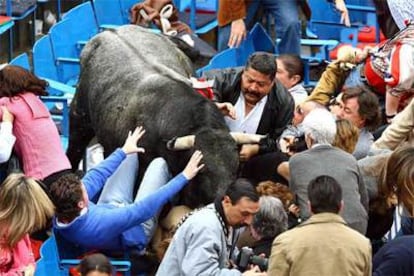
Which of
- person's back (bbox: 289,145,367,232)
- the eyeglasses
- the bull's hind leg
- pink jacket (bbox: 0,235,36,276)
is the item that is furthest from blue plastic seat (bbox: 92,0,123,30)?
pink jacket (bbox: 0,235,36,276)

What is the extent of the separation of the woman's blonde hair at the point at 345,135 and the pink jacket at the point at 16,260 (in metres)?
2.26

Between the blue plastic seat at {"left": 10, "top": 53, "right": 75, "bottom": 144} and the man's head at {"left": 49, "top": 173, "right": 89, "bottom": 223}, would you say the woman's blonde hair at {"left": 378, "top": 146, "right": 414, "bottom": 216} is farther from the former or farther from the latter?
the blue plastic seat at {"left": 10, "top": 53, "right": 75, "bottom": 144}

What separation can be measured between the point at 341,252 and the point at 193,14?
7908mm

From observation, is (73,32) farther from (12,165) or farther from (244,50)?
(12,165)

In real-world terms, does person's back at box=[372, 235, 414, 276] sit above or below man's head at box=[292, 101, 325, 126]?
above

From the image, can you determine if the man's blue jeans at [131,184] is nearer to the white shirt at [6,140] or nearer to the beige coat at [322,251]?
the white shirt at [6,140]

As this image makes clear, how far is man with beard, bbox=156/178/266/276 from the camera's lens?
9.55 metres

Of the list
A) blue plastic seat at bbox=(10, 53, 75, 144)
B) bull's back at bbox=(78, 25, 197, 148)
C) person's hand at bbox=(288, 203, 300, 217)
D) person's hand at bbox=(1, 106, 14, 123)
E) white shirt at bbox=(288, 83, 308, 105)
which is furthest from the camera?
blue plastic seat at bbox=(10, 53, 75, 144)

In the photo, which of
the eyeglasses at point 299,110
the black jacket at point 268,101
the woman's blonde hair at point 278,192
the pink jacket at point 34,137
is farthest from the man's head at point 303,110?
the pink jacket at point 34,137

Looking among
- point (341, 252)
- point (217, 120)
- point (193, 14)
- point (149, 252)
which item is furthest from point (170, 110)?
point (193, 14)

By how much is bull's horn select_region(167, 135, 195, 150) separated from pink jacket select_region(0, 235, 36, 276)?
175 cm

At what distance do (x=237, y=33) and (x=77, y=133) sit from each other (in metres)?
1.96

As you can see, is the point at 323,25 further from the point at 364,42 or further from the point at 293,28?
the point at 293,28

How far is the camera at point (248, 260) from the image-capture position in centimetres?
985
